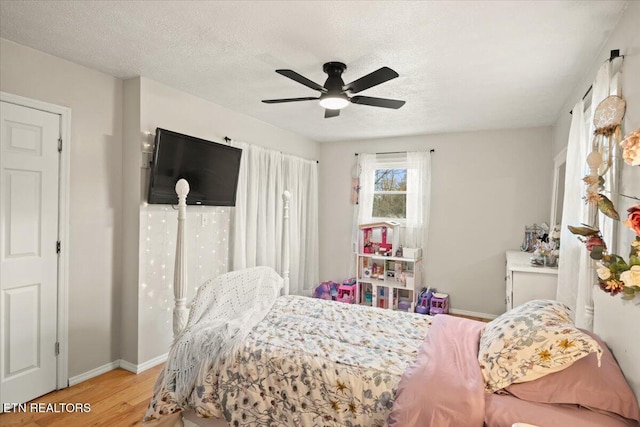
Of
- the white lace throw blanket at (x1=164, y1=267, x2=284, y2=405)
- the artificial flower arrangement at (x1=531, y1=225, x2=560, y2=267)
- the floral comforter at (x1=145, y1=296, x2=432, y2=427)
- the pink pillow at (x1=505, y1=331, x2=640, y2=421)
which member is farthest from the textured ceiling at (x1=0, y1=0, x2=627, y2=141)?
the floral comforter at (x1=145, y1=296, x2=432, y2=427)

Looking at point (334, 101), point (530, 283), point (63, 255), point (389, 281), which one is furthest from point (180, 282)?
point (389, 281)

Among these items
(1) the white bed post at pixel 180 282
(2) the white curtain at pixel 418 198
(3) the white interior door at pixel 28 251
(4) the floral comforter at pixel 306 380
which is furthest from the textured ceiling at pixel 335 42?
(4) the floral comforter at pixel 306 380

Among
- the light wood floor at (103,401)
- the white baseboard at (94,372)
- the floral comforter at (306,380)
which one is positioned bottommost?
the light wood floor at (103,401)

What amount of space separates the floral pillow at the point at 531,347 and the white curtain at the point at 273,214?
9.05ft

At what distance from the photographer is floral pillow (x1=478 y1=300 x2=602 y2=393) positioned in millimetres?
1409

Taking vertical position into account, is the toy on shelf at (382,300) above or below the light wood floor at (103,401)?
above

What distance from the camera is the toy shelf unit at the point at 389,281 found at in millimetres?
4559

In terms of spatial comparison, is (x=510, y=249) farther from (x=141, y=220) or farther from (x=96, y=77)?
(x=96, y=77)

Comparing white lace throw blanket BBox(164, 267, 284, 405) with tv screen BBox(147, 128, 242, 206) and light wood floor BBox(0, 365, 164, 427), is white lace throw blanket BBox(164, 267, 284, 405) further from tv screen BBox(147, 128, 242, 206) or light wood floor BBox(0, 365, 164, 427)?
tv screen BBox(147, 128, 242, 206)

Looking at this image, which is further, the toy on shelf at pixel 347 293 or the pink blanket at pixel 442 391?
the toy on shelf at pixel 347 293

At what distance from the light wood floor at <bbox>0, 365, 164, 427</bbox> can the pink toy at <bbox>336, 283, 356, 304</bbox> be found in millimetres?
2474

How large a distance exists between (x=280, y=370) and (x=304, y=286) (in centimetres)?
335

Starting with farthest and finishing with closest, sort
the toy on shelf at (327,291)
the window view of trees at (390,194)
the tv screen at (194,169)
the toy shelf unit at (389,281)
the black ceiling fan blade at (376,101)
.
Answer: the window view of trees at (390,194) → the toy on shelf at (327,291) → the toy shelf unit at (389,281) → the tv screen at (194,169) → the black ceiling fan blade at (376,101)

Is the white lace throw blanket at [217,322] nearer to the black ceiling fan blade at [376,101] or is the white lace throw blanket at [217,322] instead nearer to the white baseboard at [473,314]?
the black ceiling fan blade at [376,101]
